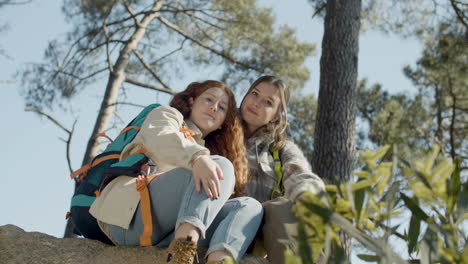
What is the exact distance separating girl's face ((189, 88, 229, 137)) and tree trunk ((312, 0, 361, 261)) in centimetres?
118

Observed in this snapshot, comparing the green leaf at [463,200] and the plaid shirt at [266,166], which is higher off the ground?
the green leaf at [463,200]

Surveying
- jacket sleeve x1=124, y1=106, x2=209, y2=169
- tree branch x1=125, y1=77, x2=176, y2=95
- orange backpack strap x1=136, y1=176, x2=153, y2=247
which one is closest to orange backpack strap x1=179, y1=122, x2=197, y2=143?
jacket sleeve x1=124, y1=106, x2=209, y2=169

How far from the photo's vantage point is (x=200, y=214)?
1.79 m

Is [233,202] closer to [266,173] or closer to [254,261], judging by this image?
[254,261]

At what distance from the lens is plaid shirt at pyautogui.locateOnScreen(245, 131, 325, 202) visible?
237 centimetres

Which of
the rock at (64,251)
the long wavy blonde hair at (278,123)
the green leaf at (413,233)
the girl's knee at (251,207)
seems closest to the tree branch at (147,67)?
the long wavy blonde hair at (278,123)

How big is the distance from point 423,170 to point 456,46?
673 cm

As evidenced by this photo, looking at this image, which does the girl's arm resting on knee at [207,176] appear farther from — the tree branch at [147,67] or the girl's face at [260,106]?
the tree branch at [147,67]

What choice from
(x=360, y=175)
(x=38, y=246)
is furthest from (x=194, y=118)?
(x=360, y=175)

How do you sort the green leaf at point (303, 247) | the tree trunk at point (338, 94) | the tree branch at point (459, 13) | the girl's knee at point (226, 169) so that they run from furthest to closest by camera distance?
the tree branch at point (459, 13) → the tree trunk at point (338, 94) → the girl's knee at point (226, 169) → the green leaf at point (303, 247)

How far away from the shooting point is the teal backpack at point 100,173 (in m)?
2.02

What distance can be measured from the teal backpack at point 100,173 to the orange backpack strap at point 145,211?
0.18 ft

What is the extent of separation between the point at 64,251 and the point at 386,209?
1.83 meters

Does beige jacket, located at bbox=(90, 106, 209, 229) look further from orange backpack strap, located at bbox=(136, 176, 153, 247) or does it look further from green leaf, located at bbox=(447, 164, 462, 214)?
green leaf, located at bbox=(447, 164, 462, 214)
